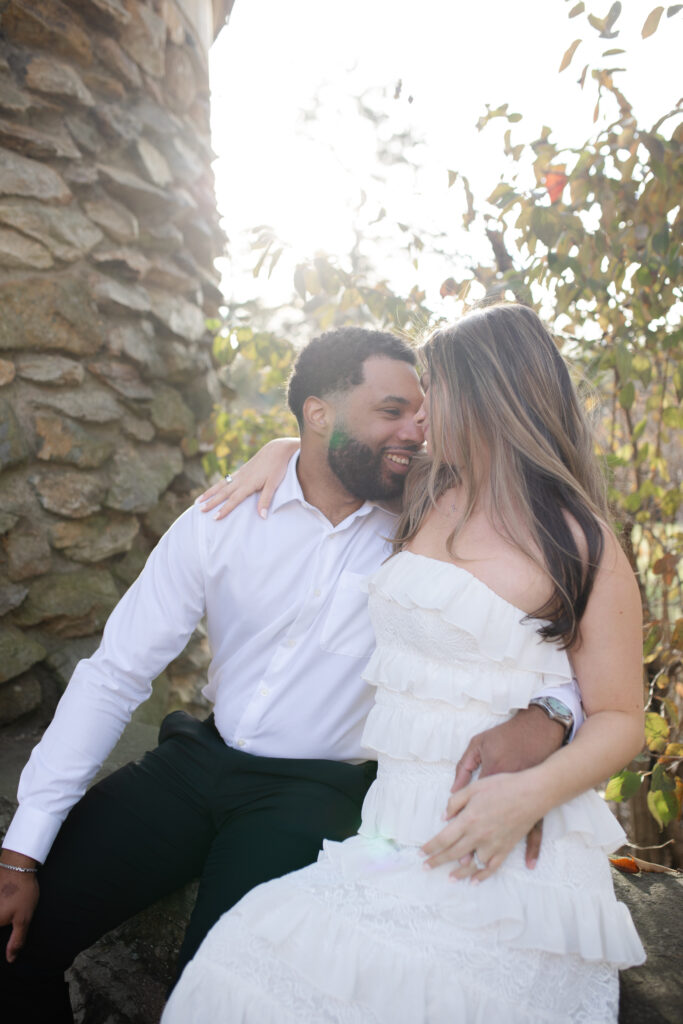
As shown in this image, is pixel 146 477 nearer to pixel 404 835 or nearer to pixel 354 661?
pixel 354 661

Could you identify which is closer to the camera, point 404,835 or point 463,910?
point 463,910

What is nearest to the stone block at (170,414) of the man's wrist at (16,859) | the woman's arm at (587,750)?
the man's wrist at (16,859)

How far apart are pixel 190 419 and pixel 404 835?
2.26 meters

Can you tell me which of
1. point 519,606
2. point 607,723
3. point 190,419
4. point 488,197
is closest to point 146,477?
point 190,419

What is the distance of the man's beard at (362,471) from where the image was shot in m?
2.23

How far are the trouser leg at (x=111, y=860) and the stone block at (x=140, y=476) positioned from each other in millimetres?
1165

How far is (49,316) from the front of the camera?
8.95 feet

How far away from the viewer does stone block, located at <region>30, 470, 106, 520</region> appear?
8.94 ft

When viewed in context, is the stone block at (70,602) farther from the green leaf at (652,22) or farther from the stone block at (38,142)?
the green leaf at (652,22)

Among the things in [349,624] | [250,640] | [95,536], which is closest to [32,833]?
[250,640]

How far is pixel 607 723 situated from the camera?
143cm

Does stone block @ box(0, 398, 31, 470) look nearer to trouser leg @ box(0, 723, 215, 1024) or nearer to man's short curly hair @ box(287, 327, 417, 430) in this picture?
man's short curly hair @ box(287, 327, 417, 430)

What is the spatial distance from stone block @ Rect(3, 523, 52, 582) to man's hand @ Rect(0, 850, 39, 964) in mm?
1060

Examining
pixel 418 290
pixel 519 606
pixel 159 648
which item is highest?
pixel 418 290
